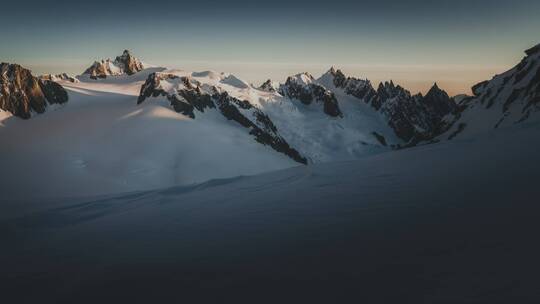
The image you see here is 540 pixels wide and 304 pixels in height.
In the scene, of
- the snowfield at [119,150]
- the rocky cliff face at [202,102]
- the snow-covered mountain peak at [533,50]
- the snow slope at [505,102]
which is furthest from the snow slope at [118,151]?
the snow-covered mountain peak at [533,50]

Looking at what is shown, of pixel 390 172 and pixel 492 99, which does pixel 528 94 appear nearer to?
pixel 492 99

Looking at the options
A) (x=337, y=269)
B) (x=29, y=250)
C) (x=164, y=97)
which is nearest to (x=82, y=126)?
(x=164, y=97)

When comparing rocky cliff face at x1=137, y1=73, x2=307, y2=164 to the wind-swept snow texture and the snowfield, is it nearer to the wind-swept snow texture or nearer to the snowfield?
the snowfield

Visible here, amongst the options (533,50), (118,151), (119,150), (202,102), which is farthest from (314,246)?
(202,102)

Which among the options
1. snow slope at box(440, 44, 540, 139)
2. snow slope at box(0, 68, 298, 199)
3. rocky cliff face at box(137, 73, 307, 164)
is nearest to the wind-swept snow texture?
snow slope at box(0, 68, 298, 199)

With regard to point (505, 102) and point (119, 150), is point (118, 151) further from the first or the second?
point (505, 102)
